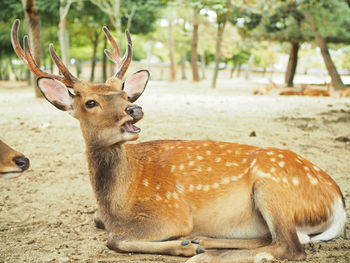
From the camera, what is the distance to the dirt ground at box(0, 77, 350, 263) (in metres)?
2.61

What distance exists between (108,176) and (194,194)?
1.98 feet

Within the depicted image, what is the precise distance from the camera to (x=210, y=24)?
27734 millimetres

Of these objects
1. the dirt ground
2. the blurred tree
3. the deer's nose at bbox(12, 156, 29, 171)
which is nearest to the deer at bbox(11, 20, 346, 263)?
the dirt ground

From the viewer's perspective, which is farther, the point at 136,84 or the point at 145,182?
the point at 136,84

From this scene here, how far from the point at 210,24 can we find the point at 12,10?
1390cm

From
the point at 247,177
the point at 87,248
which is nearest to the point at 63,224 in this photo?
the point at 87,248

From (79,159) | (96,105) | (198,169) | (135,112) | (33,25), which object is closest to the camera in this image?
(135,112)

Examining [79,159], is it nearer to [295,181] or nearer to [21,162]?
[21,162]

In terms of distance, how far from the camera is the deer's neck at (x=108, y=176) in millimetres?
2629

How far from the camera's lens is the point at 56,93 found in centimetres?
267

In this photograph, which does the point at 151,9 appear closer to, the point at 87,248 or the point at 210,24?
the point at 210,24

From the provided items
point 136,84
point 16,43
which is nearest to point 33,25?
point 16,43

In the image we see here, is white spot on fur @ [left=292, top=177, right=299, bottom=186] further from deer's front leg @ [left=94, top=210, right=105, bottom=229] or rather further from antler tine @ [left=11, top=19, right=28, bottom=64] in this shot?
antler tine @ [left=11, top=19, right=28, bottom=64]

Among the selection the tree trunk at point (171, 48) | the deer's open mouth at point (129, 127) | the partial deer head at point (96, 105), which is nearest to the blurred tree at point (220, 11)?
the partial deer head at point (96, 105)
